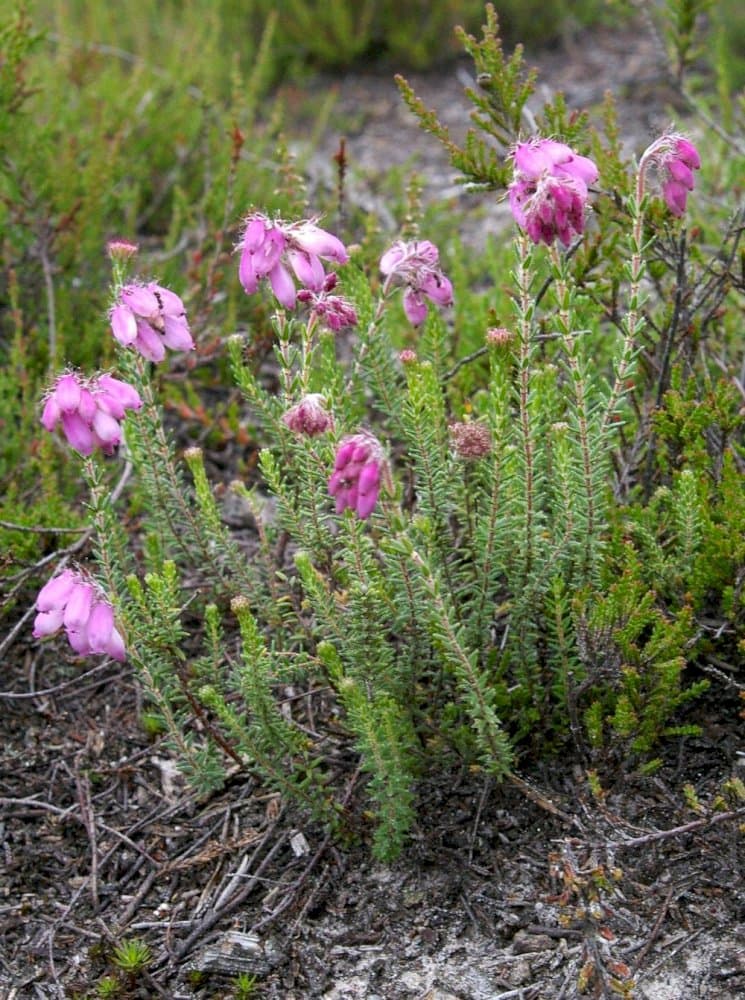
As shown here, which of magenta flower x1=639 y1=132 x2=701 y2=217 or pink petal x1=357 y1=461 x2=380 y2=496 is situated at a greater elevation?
magenta flower x1=639 y1=132 x2=701 y2=217

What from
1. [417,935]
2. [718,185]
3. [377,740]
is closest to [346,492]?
[377,740]

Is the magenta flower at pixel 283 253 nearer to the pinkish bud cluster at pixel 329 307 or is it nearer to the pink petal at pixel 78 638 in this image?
the pinkish bud cluster at pixel 329 307

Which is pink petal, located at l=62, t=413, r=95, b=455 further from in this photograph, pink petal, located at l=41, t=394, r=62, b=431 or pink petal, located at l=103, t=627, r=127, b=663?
pink petal, located at l=103, t=627, r=127, b=663

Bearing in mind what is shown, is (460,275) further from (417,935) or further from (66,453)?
(417,935)

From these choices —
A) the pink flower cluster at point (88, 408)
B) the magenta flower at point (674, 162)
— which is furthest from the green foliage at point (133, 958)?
the magenta flower at point (674, 162)

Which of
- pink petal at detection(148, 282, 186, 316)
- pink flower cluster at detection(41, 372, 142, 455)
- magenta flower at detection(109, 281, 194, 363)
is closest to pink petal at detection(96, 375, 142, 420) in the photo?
pink flower cluster at detection(41, 372, 142, 455)

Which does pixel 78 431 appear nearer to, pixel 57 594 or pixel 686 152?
pixel 57 594
